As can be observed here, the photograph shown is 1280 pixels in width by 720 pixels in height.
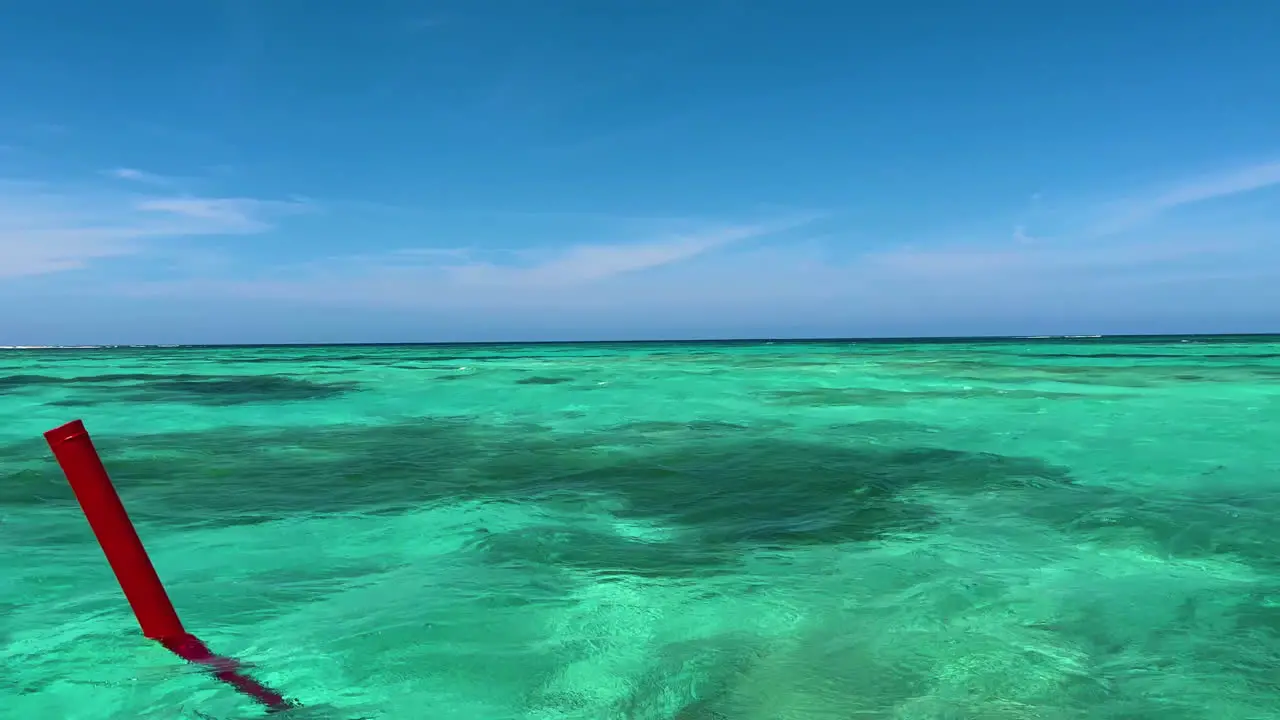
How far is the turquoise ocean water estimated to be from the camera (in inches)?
183

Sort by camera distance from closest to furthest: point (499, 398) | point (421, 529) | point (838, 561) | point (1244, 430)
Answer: point (838, 561)
point (421, 529)
point (1244, 430)
point (499, 398)

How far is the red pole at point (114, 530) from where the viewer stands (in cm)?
353

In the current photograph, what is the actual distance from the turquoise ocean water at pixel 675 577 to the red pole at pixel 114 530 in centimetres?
75

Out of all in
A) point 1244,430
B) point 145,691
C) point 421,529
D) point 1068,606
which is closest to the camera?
point 145,691

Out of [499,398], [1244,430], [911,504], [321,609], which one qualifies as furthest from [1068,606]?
[499,398]

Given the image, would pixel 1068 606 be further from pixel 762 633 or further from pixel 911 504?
pixel 911 504

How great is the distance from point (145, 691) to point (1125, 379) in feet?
116

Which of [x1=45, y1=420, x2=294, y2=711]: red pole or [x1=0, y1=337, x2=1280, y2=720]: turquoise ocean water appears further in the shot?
[x1=0, y1=337, x2=1280, y2=720]: turquoise ocean water

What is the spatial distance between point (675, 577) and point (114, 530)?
4.24 metres

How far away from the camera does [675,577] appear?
6648 mm

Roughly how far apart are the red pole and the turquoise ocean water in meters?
0.75

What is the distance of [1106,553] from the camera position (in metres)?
7.21

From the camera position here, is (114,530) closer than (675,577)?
Yes

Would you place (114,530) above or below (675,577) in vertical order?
above
